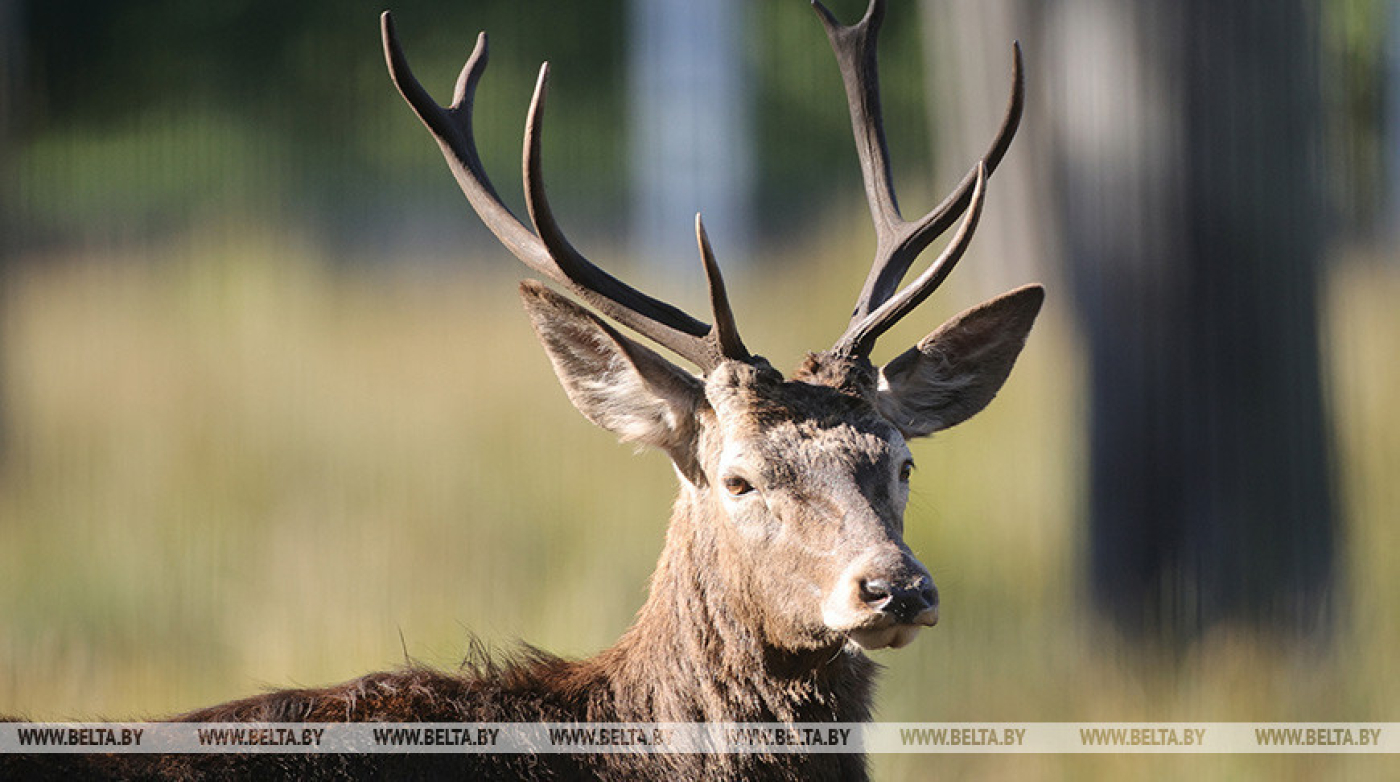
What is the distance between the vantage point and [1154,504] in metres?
5.58

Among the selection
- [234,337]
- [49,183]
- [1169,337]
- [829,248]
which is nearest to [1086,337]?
[1169,337]

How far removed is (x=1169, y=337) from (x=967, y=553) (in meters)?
1.33

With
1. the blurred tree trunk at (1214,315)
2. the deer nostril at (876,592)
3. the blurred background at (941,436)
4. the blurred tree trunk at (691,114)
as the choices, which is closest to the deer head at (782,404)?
the deer nostril at (876,592)

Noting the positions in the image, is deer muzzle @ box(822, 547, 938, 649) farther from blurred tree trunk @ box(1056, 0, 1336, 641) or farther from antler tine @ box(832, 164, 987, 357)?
blurred tree trunk @ box(1056, 0, 1336, 641)

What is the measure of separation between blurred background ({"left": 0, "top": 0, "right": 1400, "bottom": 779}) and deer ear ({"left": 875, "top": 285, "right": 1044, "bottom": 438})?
4.21 ft

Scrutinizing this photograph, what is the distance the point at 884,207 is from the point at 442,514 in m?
3.54

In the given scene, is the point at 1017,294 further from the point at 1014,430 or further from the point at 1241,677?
the point at 1014,430

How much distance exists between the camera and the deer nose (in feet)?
9.80

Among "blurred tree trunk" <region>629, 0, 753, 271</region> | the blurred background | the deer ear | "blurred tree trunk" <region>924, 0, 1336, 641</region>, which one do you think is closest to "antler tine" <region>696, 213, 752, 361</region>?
the deer ear

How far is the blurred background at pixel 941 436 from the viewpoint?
5418 mm

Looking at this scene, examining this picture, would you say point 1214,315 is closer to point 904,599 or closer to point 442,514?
point 904,599

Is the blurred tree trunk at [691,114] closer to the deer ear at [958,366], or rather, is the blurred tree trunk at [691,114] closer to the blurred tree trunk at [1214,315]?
the blurred tree trunk at [1214,315]

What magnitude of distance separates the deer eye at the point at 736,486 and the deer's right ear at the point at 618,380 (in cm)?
21

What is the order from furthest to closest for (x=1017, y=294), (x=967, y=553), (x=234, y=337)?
(x=234, y=337)
(x=967, y=553)
(x=1017, y=294)
